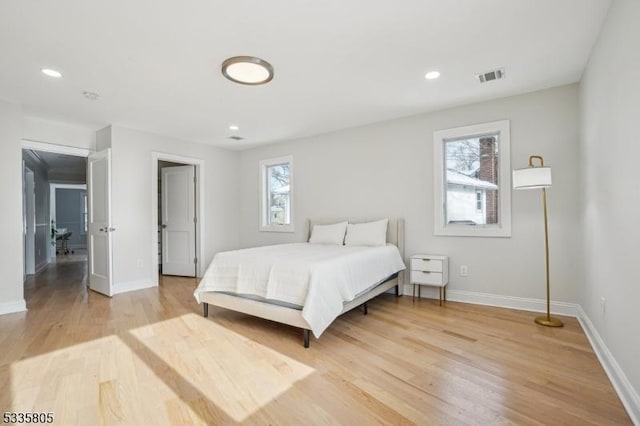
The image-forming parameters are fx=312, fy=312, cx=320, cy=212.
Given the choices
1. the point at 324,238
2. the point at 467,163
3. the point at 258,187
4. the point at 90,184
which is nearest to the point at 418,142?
the point at 467,163

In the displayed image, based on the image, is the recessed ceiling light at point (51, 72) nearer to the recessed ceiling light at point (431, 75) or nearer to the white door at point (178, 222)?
the white door at point (178, 222)

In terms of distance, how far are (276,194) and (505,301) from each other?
4065mm

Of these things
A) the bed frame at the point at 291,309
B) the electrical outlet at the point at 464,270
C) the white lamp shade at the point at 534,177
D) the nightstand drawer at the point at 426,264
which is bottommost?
the bed frame at the point at 291,309

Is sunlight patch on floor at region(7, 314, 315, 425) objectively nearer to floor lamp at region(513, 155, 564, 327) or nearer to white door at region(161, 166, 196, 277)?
floor lamp at region(513, 155, 564, 327)

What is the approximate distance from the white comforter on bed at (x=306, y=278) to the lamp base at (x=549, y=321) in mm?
1569

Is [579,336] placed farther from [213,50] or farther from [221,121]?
[221,121]

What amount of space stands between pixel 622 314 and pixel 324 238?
3.28 m

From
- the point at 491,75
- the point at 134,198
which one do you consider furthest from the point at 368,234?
the point at 134,198

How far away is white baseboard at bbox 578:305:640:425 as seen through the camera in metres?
1.66

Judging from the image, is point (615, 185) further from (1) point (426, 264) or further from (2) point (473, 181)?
(1) point (426, 264)

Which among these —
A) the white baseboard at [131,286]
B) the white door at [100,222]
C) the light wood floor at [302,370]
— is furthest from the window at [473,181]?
the white door at [100,222]

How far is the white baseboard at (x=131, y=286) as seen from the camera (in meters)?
4.55

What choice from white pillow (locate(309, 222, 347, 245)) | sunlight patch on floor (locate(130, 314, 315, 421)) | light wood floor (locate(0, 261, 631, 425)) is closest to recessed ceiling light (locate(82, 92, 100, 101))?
light wood floor (locate(0, 261, 631, 425))

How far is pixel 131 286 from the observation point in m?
4.71
